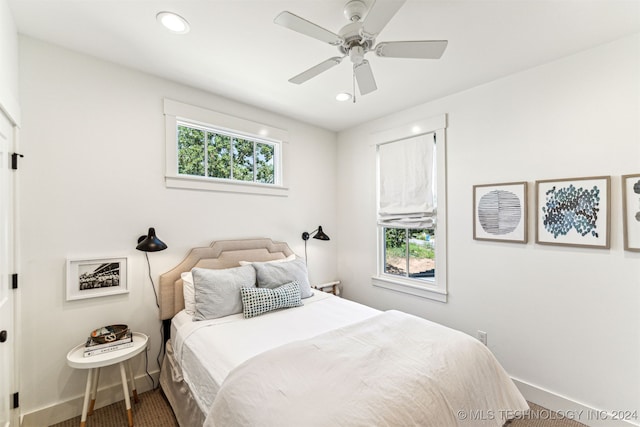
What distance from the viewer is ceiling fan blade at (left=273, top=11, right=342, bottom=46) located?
Result: 1285 mm

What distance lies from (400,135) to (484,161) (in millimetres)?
950

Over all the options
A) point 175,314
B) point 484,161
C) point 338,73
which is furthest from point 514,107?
point 175,314

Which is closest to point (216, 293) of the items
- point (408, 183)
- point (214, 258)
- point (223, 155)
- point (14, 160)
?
point (214, 258)

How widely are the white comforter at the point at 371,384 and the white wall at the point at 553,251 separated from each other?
834mm

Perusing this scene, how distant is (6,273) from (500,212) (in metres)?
3.56

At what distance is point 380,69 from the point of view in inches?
90.6

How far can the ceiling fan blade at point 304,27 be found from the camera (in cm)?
129

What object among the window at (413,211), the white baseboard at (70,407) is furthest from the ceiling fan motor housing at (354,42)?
the white baseboard at (70,407)

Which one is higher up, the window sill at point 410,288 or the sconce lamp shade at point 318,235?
→ the sconce lamp shade at point 318,235

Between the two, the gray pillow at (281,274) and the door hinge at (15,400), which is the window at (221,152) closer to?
the gray pillow at (281,274)

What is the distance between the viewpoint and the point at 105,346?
1943 mm

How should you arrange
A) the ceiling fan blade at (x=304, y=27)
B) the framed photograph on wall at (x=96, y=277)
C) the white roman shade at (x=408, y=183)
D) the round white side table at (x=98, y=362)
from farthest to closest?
the white roman shade at (x=408, y=183), the framed photograph on wall at (x=96, y=277), the round white side table at (x=98, y=362), the ceiling fan blade at (x=304, y=27)

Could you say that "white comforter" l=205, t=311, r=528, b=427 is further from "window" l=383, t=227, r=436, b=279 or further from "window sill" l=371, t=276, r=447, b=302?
"window" l=383, t=227, r=436, b=279

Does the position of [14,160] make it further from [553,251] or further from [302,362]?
[553,251]
